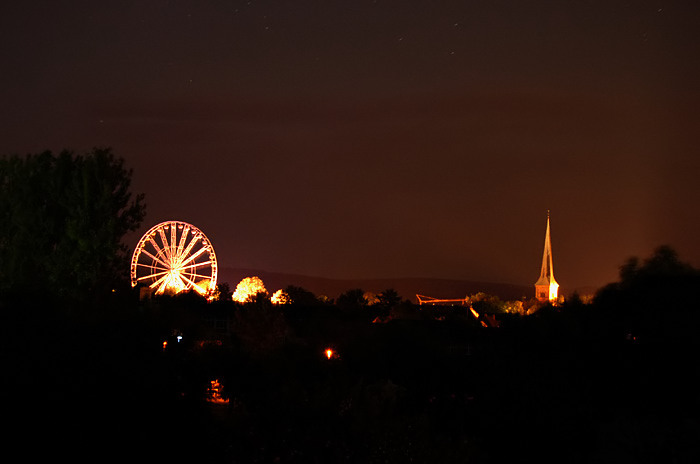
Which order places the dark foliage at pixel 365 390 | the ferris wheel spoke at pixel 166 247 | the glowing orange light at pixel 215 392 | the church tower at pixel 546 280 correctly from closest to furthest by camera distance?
the dark foliage at pixel 365 390, the glowing orange light at pixel 215 392, the ferris wheel spoke at pixel 166 247, the church tower at pixel 546 280

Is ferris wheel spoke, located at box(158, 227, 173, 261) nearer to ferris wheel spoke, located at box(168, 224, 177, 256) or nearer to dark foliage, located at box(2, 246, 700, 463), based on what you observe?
ferris wheel spoke, located at box(168, 224, 177, 256)

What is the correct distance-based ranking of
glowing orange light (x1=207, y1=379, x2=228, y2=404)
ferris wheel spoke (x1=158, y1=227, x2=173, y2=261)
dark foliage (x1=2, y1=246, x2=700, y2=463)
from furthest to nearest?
ferris wheel spoke (x1=158, y1=227, x2=173, y2=261) < glowing orange light (x1=207, y1=379, x2=228, y2=404) < dark foliage (x1=2, y1=246, x2=700, y2=463)

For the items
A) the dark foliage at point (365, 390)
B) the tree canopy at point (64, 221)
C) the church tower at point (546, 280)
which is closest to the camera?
the dark foliage at point (365, 390)

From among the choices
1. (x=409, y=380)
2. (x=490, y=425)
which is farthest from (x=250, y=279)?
(x=490, y=425)

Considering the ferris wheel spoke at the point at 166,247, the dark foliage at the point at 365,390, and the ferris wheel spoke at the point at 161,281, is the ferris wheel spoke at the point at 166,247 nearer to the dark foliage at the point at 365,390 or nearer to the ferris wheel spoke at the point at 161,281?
the ferris wheel spoke at the point at 161,281

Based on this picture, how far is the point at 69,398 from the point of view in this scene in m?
18.8

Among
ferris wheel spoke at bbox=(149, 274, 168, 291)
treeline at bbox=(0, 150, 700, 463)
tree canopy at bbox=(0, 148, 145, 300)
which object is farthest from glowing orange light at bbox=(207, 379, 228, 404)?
ferris wheel spoke at bbox=(149, 274, 168, 291)

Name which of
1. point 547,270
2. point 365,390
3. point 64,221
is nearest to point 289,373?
point 365,390

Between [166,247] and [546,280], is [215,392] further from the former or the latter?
[546,280]

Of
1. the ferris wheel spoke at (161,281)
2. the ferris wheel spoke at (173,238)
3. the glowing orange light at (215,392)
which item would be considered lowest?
the glowing orange light at (215,392)

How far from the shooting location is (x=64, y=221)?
38062 mm

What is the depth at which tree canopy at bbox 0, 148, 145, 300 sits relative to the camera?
1412 inches

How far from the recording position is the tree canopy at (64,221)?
35875 millimetres

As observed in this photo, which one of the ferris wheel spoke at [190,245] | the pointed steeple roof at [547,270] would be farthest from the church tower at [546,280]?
the ferris wheel spoke at [190,245]
